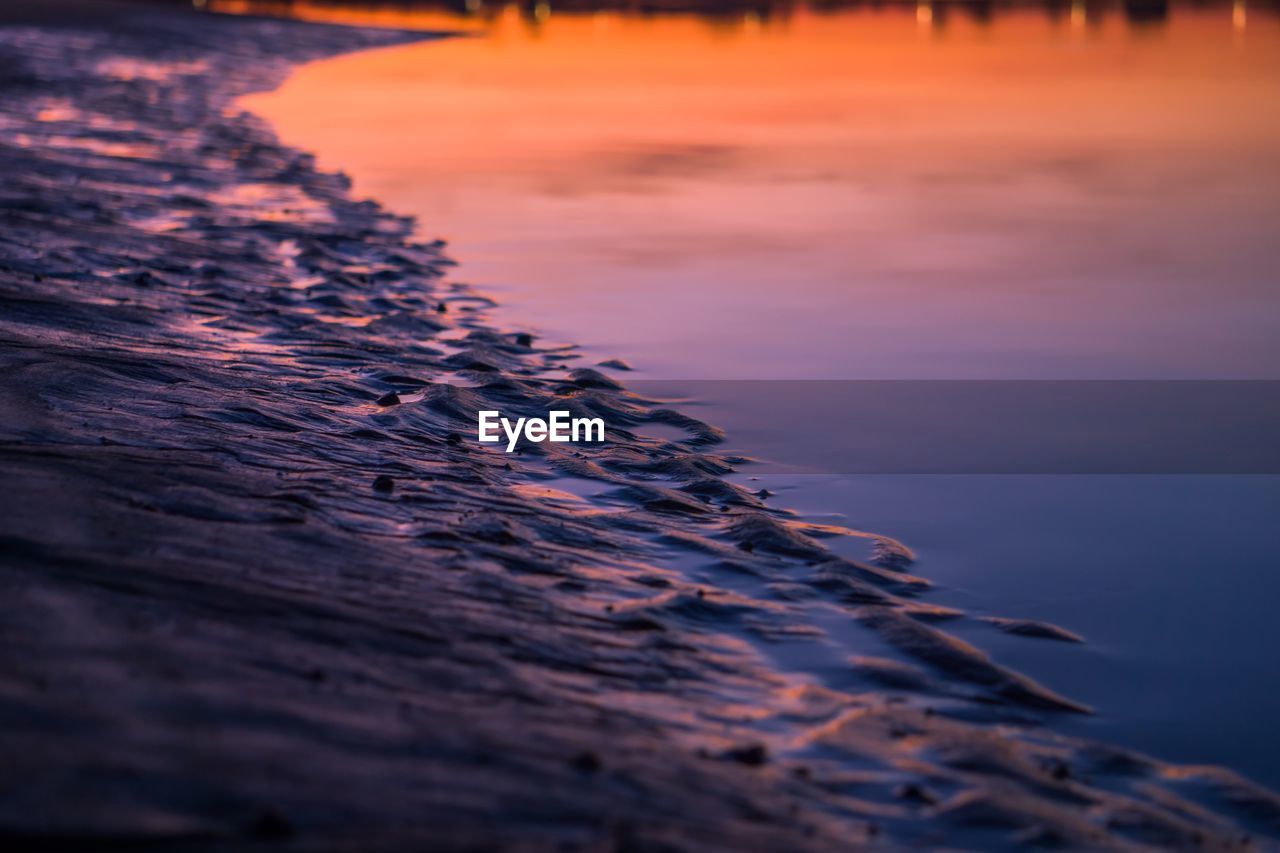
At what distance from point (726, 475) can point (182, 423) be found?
2216 mm

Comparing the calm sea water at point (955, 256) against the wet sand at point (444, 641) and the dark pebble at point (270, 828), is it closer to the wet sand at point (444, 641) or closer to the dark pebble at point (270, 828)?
the wet sand at point (444, 641)

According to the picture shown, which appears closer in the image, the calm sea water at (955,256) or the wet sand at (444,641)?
the wet sand at (444,641)

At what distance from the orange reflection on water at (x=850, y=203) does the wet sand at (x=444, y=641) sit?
2.34 m

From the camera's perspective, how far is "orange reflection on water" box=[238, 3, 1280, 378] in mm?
8922

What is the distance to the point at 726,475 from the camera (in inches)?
243

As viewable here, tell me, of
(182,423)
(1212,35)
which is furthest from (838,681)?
(1212,35)

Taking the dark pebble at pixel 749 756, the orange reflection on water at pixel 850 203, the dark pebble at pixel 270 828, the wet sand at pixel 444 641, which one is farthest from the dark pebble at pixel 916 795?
the orange reflection on water at pixel 850 203

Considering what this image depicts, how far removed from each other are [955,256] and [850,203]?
3009 millimetres

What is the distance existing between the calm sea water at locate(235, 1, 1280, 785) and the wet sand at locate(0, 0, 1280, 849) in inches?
18.1

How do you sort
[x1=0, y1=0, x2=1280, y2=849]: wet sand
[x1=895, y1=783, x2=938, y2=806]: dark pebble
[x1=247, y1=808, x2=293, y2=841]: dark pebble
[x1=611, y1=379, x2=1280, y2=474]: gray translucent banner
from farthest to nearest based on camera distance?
[x1=611, y1=379, x2=1280, y2=474]: gray translucent banner < [x1=895, y1=783, x2=938, y2=806]: dark pebble < [x1=0, y1=0, x2=1280, y2=849]: wet sand < [x1=247, y1=808, x2=293, y2=841]: dark pebble

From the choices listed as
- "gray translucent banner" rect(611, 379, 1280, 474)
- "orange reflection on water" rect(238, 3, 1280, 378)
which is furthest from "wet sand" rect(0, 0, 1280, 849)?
"orange reflection on water" rect(238, 3, 1280, 378)

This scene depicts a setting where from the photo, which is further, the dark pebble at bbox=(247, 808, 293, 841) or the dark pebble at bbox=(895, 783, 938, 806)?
the dark pebble at bbox=(895, 783, 938, 806)

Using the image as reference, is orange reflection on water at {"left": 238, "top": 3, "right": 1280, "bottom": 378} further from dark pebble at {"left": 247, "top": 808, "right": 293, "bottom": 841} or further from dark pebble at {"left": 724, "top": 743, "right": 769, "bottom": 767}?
dark pebble at {"left": 247, "top": 808, "right": 293, "bottom": 841}

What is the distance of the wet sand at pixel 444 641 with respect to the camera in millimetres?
2906
